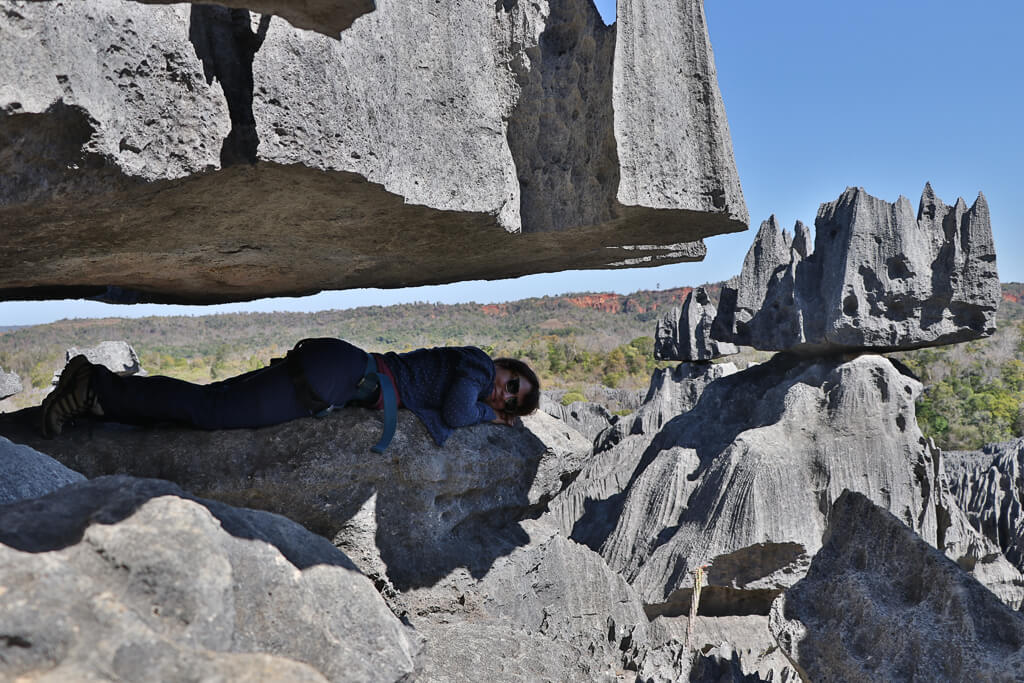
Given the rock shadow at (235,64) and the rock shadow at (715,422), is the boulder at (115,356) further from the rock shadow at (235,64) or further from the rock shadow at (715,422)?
the rock shadow at (235,64)

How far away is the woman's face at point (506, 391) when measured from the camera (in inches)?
154

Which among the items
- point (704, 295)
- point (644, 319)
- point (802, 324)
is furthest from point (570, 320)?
point (802, 324)

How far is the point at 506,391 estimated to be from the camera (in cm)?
394

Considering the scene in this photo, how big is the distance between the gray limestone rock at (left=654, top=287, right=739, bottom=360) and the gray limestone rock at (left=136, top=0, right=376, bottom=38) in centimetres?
914

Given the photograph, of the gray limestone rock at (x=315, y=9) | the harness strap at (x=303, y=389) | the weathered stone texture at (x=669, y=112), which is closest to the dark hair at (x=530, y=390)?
the harness strap at (x=303, y=389)

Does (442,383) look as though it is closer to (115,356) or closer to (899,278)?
(899,278)

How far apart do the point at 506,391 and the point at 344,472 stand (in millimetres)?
983

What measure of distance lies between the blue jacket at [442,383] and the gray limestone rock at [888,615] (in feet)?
5.00

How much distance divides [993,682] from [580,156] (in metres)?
1.72

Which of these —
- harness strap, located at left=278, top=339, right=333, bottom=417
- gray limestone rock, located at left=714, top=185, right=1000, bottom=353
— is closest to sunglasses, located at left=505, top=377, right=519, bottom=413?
harness strap, located at left=278, top=339, right=333, bottom=417

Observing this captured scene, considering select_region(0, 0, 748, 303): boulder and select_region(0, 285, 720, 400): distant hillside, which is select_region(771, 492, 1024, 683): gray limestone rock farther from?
select_region(0, 285, 720, 400): distant hillside

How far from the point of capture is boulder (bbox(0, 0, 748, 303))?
1.49 metres

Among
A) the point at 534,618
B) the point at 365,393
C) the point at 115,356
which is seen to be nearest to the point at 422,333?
the point at 115,356

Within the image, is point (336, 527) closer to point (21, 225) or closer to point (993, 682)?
point (21, 225)
